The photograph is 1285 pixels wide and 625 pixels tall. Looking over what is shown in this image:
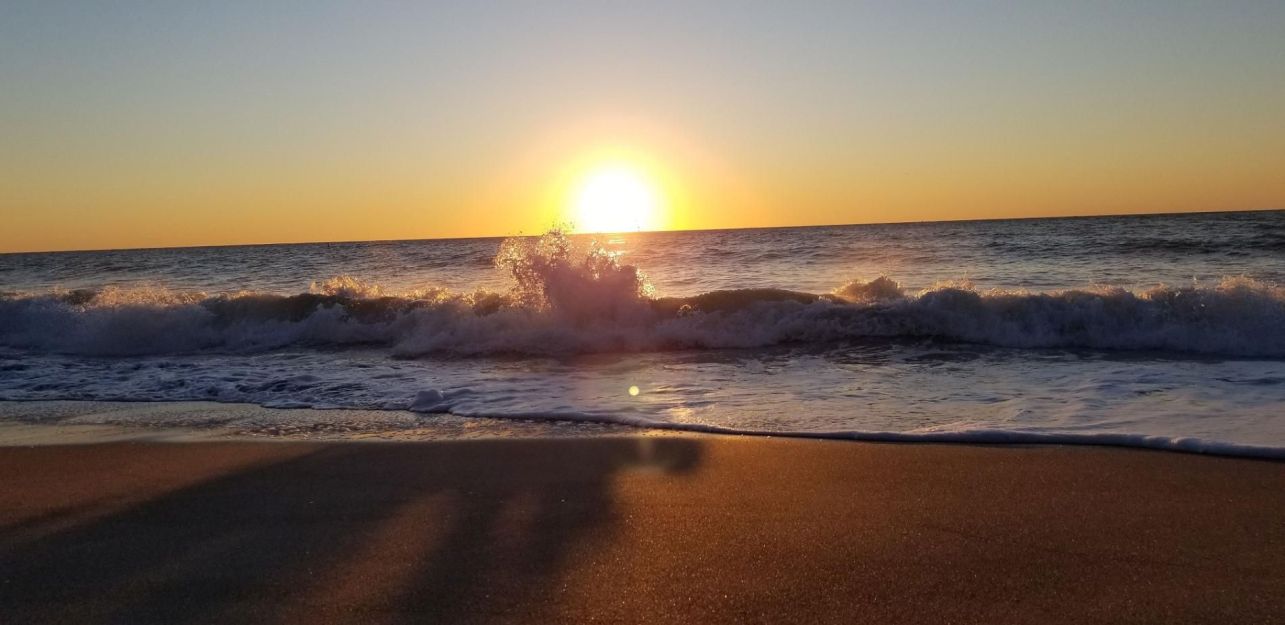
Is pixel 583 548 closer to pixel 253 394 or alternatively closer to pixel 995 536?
pixel 995 536

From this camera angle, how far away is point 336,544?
3.65 meters

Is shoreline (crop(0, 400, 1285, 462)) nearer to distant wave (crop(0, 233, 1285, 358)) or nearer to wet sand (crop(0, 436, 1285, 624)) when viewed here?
wet sand (crop(0, 436, 1285, 624))

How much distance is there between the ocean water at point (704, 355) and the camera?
21.3 feet

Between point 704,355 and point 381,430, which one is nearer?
point 381,430

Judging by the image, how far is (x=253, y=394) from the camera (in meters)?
8.34

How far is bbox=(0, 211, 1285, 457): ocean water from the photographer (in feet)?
21.3

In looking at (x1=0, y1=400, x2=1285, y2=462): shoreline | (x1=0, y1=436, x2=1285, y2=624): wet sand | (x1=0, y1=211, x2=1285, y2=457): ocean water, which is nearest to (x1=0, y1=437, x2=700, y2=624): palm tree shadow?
(x1=0, y1=436, x2=1285, y2=624): wet sand

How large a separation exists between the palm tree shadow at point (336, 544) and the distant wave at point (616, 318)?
6666 millimetres

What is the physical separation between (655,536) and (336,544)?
1.33 meters

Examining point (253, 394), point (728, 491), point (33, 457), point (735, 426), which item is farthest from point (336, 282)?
point (728, 491)

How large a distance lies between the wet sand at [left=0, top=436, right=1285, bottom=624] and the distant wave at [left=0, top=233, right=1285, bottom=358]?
19.8 ft

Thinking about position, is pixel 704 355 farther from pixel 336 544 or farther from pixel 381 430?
pixel 336 544

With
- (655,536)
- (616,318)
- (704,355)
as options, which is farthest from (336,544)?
(616,318)

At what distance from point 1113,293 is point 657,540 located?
9.60 meters
